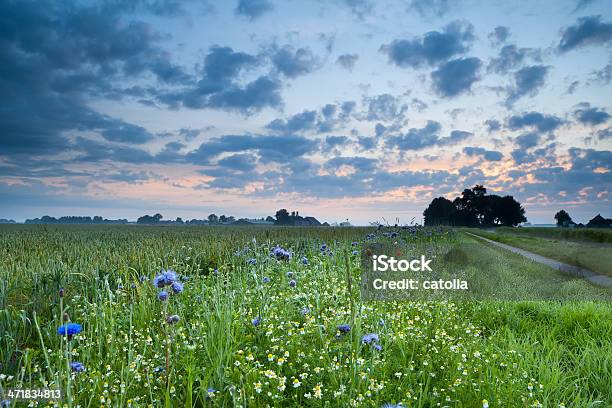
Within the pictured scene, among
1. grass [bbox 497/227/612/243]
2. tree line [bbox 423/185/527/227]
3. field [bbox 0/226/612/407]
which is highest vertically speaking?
tree line [bbox 423/185/527/227]

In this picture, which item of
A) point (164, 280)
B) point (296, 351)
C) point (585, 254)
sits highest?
point (164, 280)

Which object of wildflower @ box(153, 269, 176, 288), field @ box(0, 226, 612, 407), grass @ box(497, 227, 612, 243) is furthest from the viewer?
grass @ box(497, 227, 612, 243)

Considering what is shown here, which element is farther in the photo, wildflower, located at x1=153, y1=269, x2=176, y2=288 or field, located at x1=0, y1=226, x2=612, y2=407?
field, located at x1=0, y1=226, x2=612, y2=407

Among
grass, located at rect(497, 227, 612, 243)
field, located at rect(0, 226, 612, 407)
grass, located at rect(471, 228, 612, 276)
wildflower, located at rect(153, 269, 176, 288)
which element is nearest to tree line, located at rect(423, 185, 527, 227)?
grass, located at rect(497, 227, 612, 243)

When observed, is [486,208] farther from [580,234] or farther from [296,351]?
[296,351]

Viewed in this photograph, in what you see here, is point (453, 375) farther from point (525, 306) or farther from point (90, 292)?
point (90, 292)

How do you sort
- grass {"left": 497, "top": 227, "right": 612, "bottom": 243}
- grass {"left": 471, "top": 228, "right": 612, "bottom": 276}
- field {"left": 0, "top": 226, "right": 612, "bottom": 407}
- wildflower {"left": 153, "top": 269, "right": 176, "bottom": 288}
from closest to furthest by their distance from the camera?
1. wildflower {"left": 153, "top": 269, "right": 176, "bottom": 288}
2. field {"left": 0, "top": 226, "right": 612, "bottom": 407}
3. grass {"left": 471, "top": 228, "right": 612, "bottom": 276}
4. grass {"left": 497, "top": 227, "right": 612, "bottom": 243}

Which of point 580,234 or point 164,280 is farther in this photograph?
point 580,234

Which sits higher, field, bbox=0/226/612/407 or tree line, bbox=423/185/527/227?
tree line, bbox=423/185/527/227

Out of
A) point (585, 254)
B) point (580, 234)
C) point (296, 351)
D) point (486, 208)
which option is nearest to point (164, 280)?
point (296, 351)

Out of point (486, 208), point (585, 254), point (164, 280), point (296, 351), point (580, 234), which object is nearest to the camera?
point (164, 280)

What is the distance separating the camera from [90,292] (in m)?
6.99

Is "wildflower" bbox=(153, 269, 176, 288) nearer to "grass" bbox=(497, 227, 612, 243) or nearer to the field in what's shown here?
the field

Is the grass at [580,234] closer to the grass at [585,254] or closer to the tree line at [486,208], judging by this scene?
the grass at [585,254]
